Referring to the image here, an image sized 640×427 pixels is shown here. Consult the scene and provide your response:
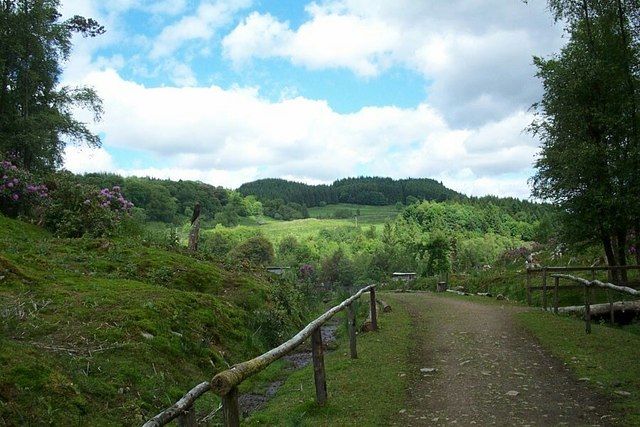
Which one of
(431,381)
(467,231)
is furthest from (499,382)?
(467,231)

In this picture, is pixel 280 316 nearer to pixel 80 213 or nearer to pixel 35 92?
pixel 80 213

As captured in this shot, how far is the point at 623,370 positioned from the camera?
8.16 metres

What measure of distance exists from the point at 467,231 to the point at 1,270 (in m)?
99.7

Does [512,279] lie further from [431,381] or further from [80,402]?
[80,402]

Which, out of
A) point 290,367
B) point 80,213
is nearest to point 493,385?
point 290,367

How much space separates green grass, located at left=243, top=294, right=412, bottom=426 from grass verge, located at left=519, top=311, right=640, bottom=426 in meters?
2.74

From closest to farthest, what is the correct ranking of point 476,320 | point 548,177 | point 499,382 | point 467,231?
point 499,382 < point 476,320 < point 548,177 < point 467,231

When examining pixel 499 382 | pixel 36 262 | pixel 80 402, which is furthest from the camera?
pixel 36 262

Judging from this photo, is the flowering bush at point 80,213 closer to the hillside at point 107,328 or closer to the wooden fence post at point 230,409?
the hillside at point 107,328

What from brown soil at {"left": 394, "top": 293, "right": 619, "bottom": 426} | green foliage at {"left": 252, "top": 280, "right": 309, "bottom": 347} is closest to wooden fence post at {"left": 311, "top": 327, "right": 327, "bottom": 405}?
brown soil at {"left": 394, "top": 293, "right": 619, "bottom": 426}

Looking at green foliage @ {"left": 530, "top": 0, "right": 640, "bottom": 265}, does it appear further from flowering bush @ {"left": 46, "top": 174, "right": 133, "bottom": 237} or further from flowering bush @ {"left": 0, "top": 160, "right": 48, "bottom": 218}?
flowering bush @ {"left": 0, "top": 160, "right": 48, "bottom": 218}

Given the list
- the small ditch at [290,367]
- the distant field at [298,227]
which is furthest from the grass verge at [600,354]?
the distant field at [298,227]

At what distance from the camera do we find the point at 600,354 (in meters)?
9.32

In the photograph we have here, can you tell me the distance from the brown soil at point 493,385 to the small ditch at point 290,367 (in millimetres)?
2378
